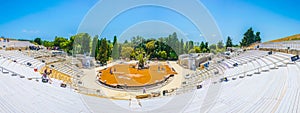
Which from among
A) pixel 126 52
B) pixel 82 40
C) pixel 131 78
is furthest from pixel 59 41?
pixel 131 78

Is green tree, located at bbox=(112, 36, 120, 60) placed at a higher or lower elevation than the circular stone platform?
higher

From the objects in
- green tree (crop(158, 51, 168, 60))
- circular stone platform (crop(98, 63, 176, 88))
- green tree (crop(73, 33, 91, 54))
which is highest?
green tree (crop(73, 33, 91, 54))

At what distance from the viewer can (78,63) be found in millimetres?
23469

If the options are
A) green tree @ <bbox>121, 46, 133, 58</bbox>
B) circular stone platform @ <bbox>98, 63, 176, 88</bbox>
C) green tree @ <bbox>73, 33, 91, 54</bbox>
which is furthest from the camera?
green tree @ <bbox>121, 46, 133, 58</bbox>

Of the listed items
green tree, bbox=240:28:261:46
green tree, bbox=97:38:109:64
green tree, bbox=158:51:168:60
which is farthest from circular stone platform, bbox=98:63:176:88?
green tree, bbox=240:28:261:46

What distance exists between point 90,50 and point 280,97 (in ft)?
A: 94.9

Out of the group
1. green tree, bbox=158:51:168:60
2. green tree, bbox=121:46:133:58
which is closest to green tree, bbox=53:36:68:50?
green tree, bbox=121:46:133:58

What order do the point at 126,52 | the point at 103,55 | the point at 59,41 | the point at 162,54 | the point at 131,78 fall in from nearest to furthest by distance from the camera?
the point at 131,78 < the point at 103,55 < the point at 126,52 < the point at 162,54 < the point at 59,41

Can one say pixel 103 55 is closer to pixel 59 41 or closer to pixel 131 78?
pixel 131 78

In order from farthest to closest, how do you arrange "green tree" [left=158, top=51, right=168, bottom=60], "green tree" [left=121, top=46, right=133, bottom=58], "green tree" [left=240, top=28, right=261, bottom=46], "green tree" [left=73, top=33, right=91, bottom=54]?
"green tree" [left=240, top=28, right=261, bottom=46], "green tree" [left=158, top=51, right=168, bottom=60], "green tree" [left=121, top=46, right=133, bottom=58], "green tree" [left=73, top=33, right=91, bottom=54]

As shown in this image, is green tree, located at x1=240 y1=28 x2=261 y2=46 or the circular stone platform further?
green tree, located at x1=240 y1=28 x2=261 y2=46

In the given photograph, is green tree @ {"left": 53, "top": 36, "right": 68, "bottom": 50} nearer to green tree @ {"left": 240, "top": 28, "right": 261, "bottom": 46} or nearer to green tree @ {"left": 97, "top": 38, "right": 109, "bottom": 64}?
green tree @ {"left": 97, "top": 38, "right": 109, "bottom": 64}

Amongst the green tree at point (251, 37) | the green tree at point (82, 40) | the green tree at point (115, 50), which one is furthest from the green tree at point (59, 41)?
the green tree at point (251, 37)

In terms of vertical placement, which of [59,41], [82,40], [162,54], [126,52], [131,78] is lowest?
[131,78]
